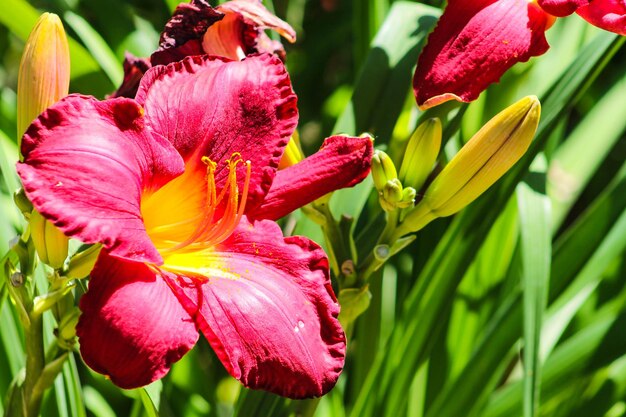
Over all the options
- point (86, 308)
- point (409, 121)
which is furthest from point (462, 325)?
point (86, 308)

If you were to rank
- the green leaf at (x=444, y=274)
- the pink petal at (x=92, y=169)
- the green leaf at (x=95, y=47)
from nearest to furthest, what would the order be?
the pink petal at (x=92, y=169)
the green leaf at (x=444, y=274)
the green leaf at (x=95, y=47)

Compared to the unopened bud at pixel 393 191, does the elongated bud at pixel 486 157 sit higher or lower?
Result: higher

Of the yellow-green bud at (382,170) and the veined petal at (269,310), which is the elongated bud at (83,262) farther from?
the yellow-green bud at (382,170)

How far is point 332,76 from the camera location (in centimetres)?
214

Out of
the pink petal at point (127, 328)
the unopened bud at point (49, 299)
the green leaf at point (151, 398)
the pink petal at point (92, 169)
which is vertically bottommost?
the green leaf at point (151, 398)

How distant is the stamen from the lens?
0.71 meters

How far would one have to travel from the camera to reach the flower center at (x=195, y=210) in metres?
0.72

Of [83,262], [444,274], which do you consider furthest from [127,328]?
[444,274]

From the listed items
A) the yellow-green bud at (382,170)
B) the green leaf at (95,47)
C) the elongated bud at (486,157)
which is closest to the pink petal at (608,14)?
the elongated bud at (486,157)

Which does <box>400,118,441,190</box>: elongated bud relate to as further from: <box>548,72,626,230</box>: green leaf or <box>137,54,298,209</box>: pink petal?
<box>548,72,626,230</box>: green leaf

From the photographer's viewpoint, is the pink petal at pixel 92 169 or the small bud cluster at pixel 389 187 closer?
the pink petal at pixel 92 169

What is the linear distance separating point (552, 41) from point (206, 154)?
85 cm

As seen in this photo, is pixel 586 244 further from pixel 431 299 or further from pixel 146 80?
pixel 146 80

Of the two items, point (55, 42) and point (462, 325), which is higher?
point (55, 42)
